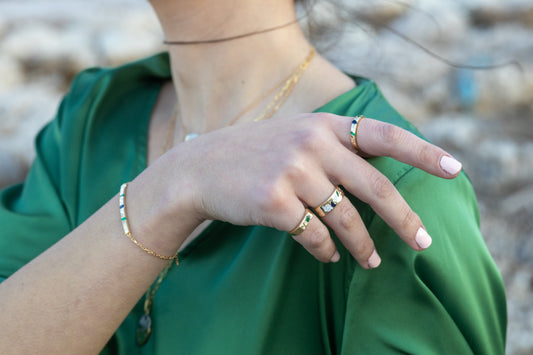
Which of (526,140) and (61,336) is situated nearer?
(61,336)

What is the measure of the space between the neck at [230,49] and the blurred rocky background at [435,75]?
0.71m

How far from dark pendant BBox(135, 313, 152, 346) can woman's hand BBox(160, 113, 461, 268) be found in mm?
381

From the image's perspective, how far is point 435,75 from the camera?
8.80ft

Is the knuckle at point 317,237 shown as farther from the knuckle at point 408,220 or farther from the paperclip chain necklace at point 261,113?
the paperclip chain necklace at point 261,113

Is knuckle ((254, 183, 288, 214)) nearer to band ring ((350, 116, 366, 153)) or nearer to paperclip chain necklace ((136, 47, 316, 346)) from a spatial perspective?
band ring ((350, 116, 366, 153))

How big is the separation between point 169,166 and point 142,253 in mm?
155

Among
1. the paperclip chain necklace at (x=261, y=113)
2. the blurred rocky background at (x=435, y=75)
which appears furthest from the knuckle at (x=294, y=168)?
the blurred rocky background at (x=435, y=75)

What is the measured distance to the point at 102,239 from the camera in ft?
3.09

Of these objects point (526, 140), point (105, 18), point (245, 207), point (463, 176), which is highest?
point (245, 207)

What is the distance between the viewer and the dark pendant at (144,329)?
1088 mm

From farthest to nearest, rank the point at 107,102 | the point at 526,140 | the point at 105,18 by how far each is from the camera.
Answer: the point at 105,18 → the point at 526,140 → the point at 107,102

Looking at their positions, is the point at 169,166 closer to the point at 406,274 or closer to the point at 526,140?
the point at 406,274

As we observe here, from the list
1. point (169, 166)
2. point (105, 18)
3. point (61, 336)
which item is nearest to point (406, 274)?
point (169, 166)

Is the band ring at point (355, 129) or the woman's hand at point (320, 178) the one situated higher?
the band ring at point (355, 129)
